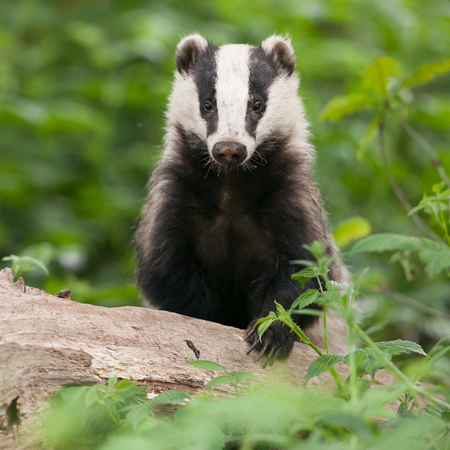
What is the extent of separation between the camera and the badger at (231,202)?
3.04m

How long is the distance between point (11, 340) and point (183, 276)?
4.26 feet

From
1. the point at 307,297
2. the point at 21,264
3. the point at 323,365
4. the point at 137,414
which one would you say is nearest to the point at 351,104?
the point at 307,297

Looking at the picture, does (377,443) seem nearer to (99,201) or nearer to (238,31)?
(99,201)

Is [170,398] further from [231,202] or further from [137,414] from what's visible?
[231,202]

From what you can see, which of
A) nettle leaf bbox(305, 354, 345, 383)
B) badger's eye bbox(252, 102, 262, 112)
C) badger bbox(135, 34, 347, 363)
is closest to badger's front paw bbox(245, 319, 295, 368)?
badger bbox(135, 34, 347, 363)

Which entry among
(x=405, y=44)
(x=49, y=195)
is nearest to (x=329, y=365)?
(x=49, y=195)

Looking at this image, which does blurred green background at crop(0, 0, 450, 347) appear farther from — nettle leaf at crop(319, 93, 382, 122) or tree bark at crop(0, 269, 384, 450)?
tree bark at crop(0, 269, 384, 450)

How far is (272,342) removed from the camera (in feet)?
8.58

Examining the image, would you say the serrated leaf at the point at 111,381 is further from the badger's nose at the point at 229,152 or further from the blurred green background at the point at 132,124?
the blurred green background at the point at 132,124

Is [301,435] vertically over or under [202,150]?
under

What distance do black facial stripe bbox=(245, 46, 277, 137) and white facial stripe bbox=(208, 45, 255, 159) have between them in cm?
4

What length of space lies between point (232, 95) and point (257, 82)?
0.22 metres

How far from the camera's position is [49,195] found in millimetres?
5965

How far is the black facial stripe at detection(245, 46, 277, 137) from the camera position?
9.95 ft
